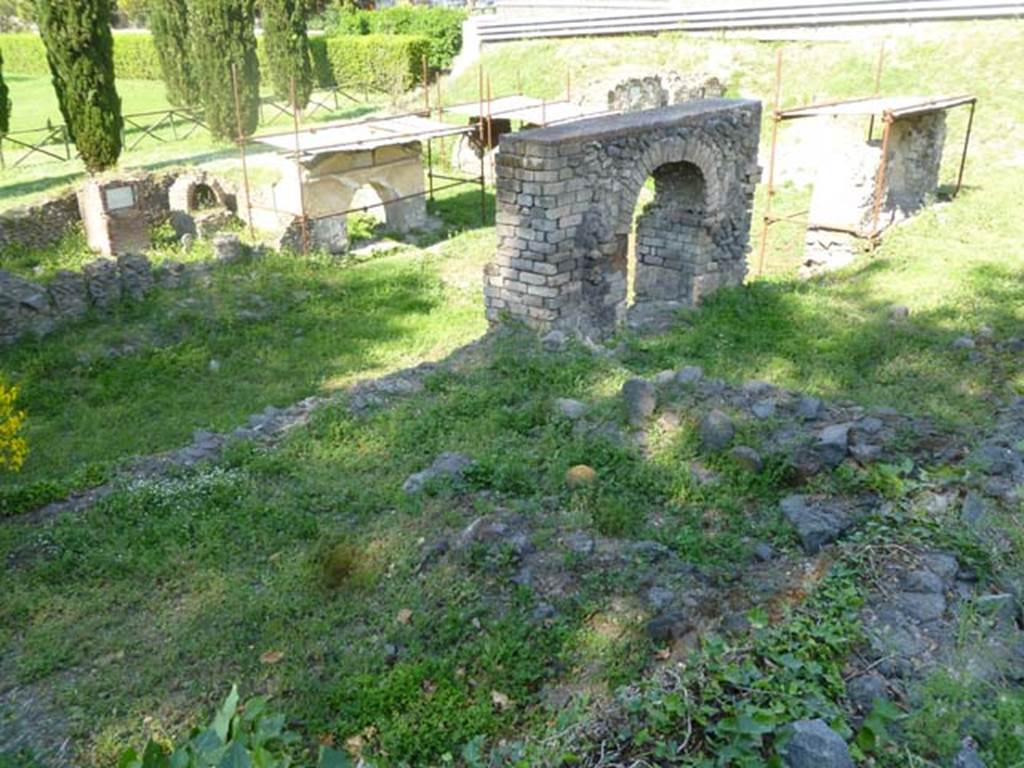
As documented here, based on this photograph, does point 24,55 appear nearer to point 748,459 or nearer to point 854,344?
point 854,344

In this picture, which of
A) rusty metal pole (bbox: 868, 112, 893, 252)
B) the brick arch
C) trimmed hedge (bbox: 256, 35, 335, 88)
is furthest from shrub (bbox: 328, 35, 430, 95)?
the brick arch

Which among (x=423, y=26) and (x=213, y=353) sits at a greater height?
(x=423, y=26)

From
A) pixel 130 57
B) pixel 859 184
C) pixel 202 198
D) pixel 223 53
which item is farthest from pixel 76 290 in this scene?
pixel 130 57

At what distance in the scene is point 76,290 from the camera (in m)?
11.6

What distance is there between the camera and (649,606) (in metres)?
4.46

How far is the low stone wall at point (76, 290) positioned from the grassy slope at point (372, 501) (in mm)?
434

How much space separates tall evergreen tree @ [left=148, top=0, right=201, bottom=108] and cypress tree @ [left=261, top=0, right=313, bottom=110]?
2.03 m

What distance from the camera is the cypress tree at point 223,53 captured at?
67.3 ft

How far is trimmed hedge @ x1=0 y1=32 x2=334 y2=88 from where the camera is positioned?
29.5 metres

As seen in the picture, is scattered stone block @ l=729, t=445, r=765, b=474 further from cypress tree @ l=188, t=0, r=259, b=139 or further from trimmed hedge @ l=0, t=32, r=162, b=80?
trimmed hedge @ l=0, t=32, r=162, b=80

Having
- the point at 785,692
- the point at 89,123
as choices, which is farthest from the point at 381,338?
the point at 89,123

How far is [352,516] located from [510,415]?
5.45ft

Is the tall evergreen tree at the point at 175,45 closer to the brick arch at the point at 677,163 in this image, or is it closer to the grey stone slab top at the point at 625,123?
the grey stone slab top at the point at 625,123

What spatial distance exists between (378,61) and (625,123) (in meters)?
19.8
